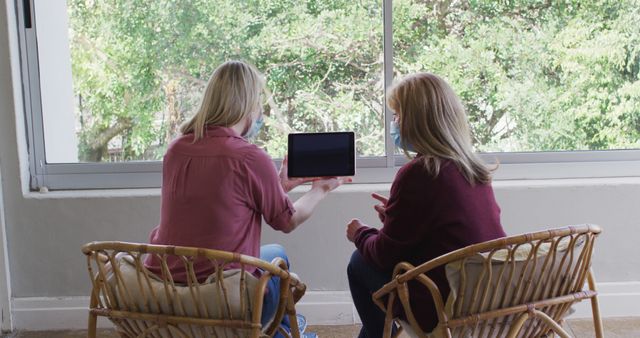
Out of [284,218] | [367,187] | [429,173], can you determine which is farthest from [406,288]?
[367,187]

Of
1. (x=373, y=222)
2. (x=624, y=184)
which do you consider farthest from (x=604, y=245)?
(x=373, y=222)

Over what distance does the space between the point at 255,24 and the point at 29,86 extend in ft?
3.22

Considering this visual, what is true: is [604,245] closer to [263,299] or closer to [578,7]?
[578,7]

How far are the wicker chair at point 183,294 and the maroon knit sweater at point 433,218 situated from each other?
0.34 m

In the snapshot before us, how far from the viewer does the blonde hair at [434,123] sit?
7.14 ft

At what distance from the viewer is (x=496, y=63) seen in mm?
3309

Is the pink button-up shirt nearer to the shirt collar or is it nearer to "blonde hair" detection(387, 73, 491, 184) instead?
the shirt collar

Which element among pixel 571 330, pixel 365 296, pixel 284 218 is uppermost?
pixel 284 218

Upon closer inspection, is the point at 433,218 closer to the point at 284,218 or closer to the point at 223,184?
the point at 284,218

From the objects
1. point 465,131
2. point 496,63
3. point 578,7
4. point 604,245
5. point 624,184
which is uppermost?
point 578,7

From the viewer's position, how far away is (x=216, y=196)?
7.06 feet

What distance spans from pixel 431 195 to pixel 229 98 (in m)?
0.68

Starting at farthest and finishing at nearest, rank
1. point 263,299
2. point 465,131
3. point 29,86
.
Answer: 1. point 29,86
2. point 465,131
3. point 263,299

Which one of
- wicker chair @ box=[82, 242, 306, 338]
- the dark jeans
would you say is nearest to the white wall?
the dark jeans
